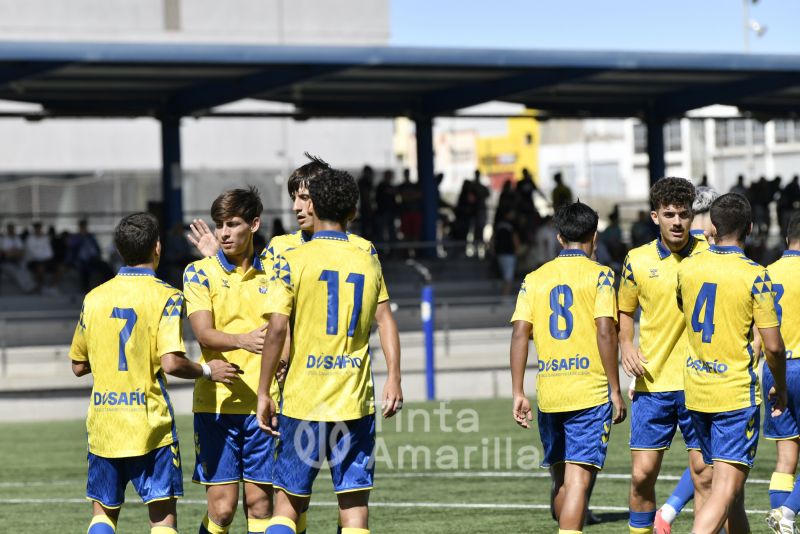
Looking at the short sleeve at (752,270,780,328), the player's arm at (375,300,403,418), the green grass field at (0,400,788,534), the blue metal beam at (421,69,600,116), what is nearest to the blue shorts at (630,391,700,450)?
the short sleeve at (752,270,780,328)

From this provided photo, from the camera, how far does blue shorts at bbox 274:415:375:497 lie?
6.32 metres

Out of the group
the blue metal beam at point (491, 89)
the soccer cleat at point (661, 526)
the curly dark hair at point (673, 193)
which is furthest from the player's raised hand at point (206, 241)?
the blue metal beam at point (491, 89)

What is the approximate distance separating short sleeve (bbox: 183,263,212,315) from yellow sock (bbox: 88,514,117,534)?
113 centimetres

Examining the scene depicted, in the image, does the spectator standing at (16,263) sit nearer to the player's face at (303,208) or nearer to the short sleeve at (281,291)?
the player's face at (303,208)

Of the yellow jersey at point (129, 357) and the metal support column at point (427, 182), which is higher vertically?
the metal support column at point (427, 182)

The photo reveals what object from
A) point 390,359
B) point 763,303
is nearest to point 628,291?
point 763,303

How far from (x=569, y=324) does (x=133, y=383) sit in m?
2.40

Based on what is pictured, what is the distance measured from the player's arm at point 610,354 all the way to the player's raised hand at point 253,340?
184 cm

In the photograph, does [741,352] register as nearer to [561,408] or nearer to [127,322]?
[561,408]

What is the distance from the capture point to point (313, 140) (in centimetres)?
4481

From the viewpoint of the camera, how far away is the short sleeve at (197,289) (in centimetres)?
711

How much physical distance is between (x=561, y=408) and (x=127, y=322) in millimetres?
2388

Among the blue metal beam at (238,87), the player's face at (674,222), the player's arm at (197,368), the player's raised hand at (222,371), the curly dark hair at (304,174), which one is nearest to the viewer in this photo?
the player's arm at (197,368)

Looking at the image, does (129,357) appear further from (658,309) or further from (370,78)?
(370,78)
